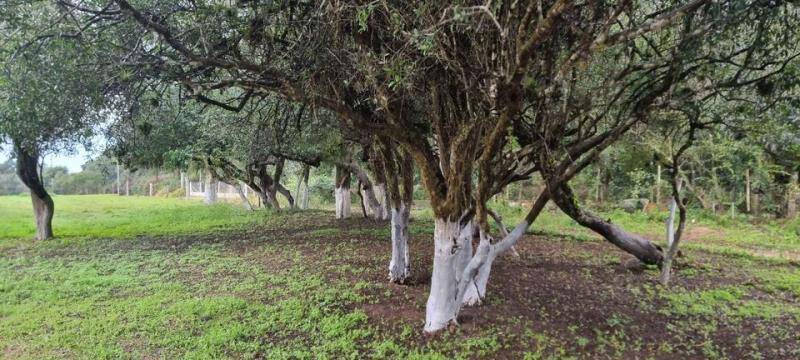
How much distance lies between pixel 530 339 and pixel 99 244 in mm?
11302

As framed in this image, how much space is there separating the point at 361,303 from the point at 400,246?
124cm

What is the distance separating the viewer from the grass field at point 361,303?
15.9 feet

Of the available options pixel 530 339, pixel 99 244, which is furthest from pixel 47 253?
pixel 530 339

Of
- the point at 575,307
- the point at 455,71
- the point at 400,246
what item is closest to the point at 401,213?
the point at 400,246

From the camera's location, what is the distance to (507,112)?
348 cm

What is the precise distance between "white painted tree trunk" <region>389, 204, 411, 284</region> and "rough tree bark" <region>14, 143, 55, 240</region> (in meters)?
9.70

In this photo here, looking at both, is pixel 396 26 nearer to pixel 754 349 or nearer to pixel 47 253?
pixel 754 349

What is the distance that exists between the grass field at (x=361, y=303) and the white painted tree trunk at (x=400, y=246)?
0.73 ft

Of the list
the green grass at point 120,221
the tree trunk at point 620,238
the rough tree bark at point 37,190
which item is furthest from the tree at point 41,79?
the green grass at point 120,221

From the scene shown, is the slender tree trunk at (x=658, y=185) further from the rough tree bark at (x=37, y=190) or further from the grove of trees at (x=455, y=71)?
the rough tree bark at (x=37, y=190)

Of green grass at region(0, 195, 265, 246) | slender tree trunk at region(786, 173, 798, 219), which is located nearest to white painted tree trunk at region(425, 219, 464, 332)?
green grass at region(0, 195, 265, 246)

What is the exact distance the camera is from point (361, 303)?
602 cm

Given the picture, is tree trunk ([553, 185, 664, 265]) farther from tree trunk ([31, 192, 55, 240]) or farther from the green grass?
tree trunk ([31, 192, 55, 240])

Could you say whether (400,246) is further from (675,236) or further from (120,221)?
(120,221)
